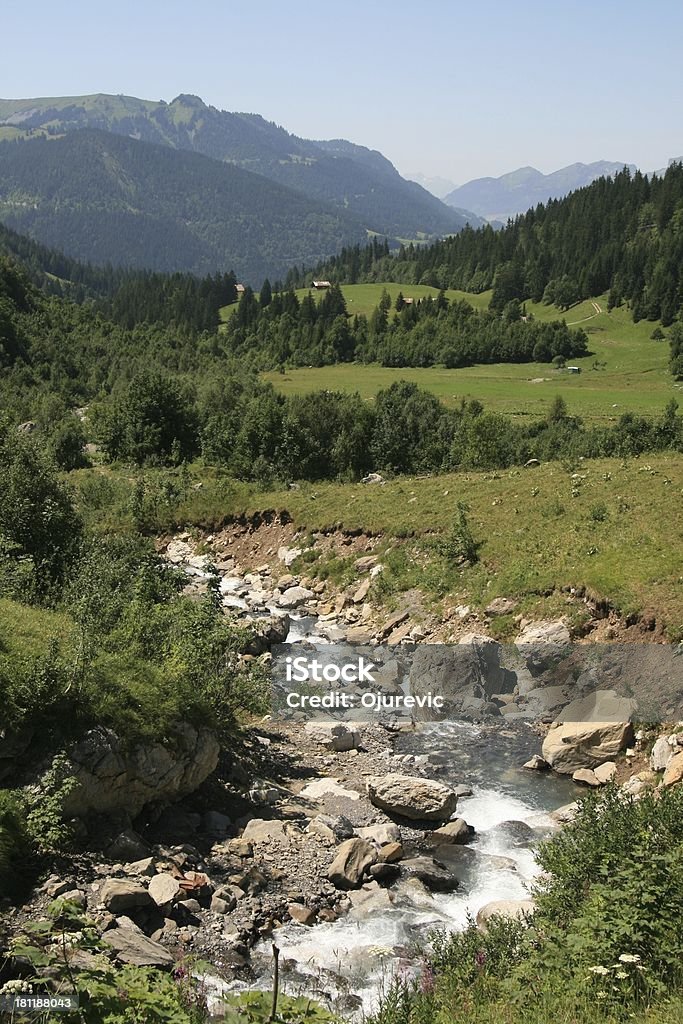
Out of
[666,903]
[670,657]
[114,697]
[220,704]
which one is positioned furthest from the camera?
[670,657]

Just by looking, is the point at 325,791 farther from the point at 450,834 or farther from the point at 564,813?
the point at 564,813

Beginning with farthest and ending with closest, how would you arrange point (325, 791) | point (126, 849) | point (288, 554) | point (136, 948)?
point (288, 554), point (325, 791), point (126, 849), point (136, 948)

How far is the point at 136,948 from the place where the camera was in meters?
11.0

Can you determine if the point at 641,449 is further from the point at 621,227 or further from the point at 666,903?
the point at 621,227

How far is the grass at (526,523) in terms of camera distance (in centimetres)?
2456

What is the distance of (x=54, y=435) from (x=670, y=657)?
5400cm

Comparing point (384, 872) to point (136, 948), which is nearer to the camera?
point (136, 948)

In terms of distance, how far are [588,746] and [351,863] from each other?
721 cm

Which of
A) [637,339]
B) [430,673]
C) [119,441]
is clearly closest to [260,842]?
[430,673]

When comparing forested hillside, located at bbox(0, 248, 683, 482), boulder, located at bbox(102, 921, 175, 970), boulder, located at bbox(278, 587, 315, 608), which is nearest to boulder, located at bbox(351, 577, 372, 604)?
boulder, located at bbox(278, 587, 315, 608)

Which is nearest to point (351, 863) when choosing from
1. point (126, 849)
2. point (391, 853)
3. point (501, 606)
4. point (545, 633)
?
point (391, 853)

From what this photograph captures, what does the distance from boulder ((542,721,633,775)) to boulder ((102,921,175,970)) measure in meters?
10.6

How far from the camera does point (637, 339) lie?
139 m

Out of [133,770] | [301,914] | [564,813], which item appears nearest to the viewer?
[301,914]
